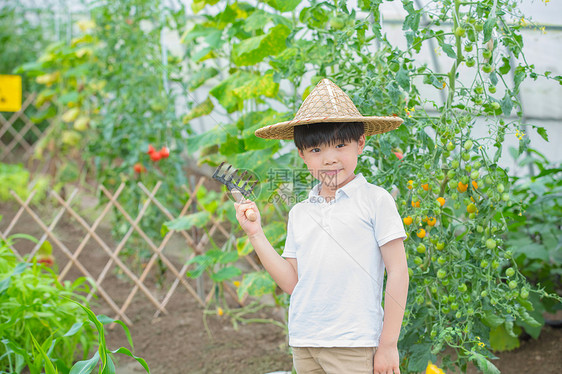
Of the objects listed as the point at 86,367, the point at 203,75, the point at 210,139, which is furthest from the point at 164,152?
the point at 86,367

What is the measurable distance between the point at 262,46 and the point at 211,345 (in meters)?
1.37

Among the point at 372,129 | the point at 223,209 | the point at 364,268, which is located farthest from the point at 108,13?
the point at 364,268

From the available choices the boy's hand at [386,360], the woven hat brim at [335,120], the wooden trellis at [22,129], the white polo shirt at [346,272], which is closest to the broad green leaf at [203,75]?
the woven hat brim at [335,120]

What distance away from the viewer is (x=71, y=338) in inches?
85.4

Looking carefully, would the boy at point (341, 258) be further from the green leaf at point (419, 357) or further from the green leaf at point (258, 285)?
the green leaf at point (258, 285)

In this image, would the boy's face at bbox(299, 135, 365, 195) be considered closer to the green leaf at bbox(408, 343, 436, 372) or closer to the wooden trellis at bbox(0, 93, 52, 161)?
the green leaf at bbox(408, 343, 436, 372)

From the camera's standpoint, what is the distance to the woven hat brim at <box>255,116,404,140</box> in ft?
3.86

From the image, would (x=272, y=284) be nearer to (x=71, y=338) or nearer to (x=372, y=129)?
(x=71, y=338)

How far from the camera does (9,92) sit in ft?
11.8

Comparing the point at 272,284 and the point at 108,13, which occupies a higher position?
the point at 108,13

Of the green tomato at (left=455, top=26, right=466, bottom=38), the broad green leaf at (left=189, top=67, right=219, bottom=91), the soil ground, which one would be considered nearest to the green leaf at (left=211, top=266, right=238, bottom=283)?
the soil ground

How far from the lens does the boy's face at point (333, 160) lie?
1.23 m

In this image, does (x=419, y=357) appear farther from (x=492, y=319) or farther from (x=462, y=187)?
(x=462, y=187)

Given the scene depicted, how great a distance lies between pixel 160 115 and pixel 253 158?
4.92 feet
